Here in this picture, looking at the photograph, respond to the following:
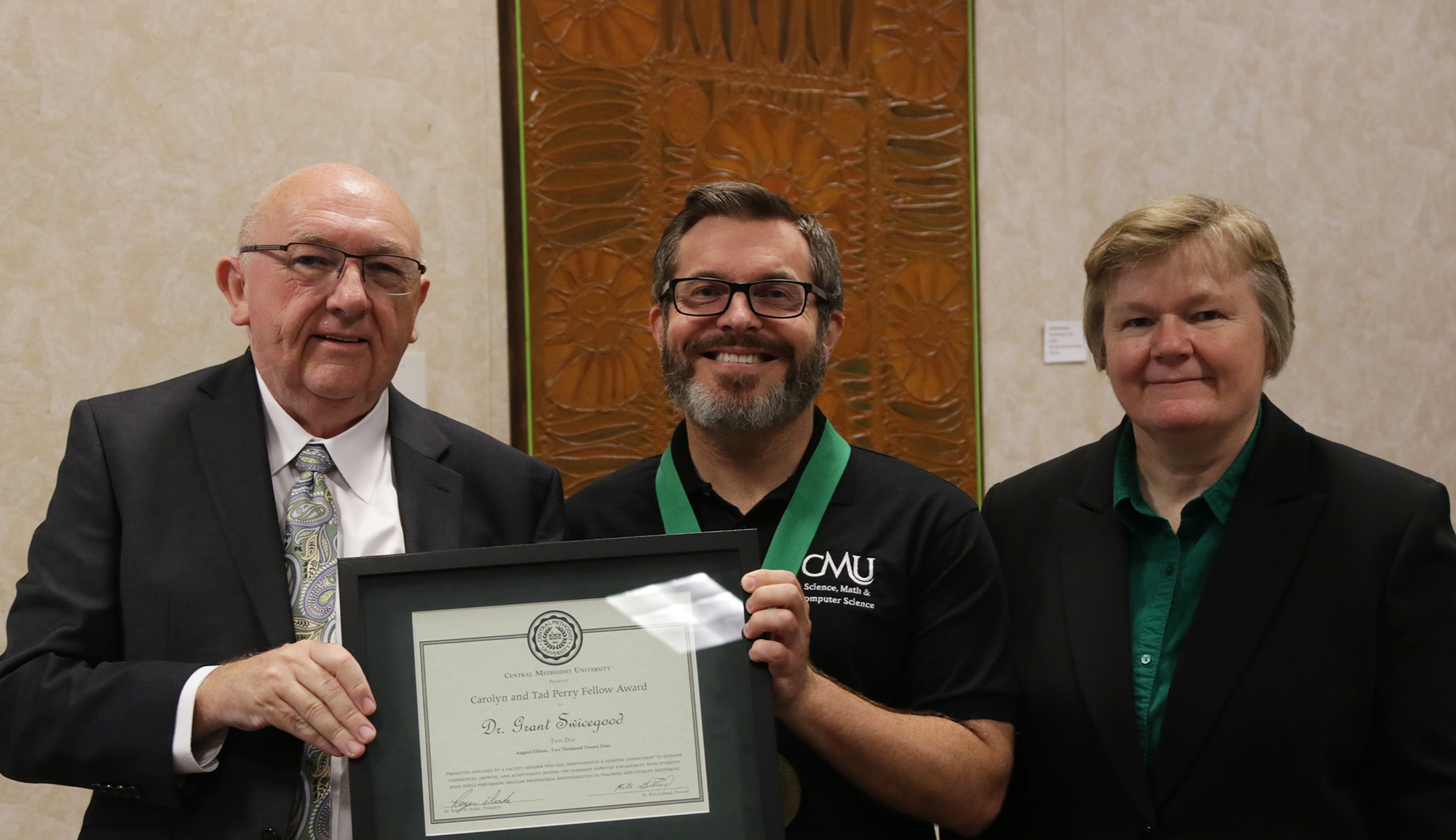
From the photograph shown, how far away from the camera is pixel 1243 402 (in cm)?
195

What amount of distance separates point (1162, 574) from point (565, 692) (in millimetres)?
1076

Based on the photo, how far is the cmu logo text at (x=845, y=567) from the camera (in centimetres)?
195

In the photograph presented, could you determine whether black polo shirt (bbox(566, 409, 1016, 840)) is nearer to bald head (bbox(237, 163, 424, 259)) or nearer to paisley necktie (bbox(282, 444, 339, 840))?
paisley necktie (bbox(282, 444, 339, 840))

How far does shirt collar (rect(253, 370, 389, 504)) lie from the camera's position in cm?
180

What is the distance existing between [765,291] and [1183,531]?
2.81 feet

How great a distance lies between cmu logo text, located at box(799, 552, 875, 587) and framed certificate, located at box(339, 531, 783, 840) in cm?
39

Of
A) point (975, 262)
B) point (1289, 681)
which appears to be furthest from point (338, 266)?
point (975, 262)

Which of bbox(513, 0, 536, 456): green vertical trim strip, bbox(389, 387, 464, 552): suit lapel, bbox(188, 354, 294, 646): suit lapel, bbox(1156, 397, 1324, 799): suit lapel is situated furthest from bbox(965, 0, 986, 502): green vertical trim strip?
bbox(188, 354, 294, 646): suit lapel

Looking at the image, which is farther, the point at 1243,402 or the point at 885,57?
the point at 885,57

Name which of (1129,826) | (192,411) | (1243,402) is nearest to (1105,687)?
(1129,826)

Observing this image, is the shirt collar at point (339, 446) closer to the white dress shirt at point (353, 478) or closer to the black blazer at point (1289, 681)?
the white dress shirt at point (353, 478)

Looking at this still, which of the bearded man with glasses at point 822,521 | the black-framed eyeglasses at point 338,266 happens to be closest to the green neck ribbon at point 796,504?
the bearded man with glasses at point 822,521

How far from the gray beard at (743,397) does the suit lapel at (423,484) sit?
0.44 m

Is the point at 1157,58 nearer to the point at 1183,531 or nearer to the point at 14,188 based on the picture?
the point at 1183,531
